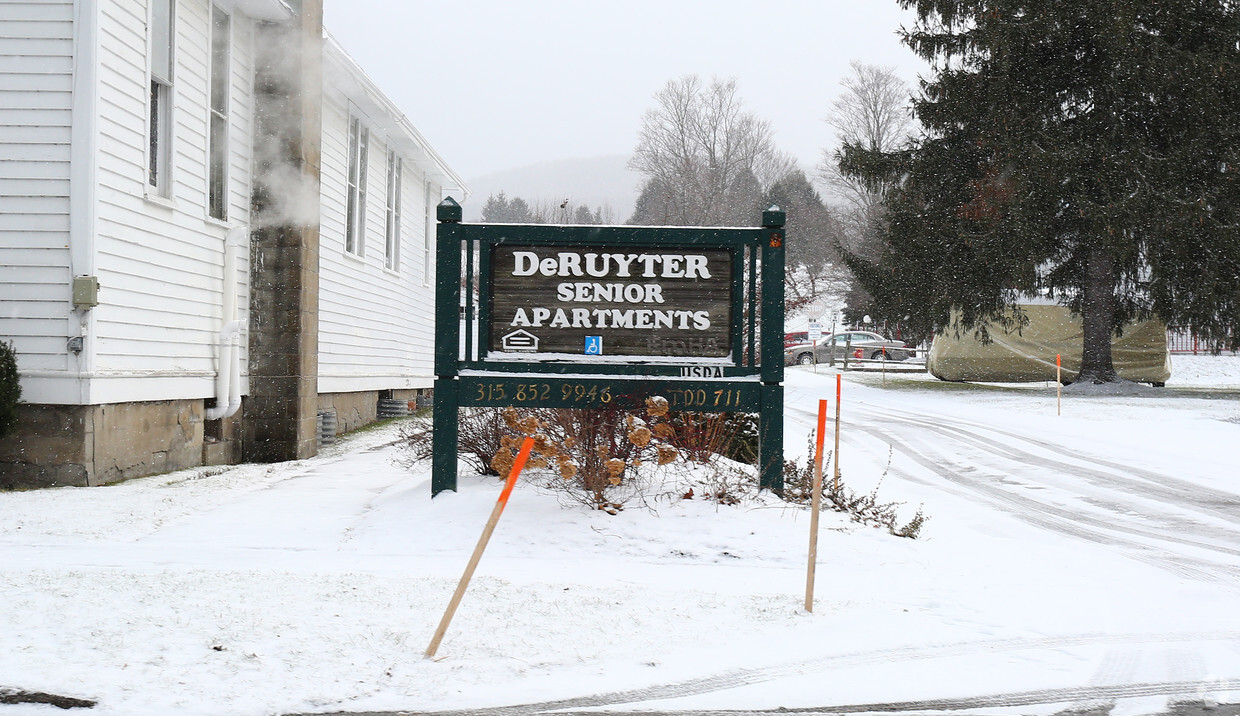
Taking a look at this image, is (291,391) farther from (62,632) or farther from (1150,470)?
(1150,470)

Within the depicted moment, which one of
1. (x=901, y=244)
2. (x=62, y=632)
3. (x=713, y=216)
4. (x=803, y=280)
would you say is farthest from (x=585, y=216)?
(x=62, y=632)

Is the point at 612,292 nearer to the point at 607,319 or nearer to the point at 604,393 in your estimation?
the point at 607,319

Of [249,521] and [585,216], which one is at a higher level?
[585,216]

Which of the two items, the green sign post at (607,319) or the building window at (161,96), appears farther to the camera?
the building window at (161,96)

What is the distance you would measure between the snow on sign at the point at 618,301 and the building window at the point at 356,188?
816 cm

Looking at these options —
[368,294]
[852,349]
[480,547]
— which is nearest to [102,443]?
[480,547]

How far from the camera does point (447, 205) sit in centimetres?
742

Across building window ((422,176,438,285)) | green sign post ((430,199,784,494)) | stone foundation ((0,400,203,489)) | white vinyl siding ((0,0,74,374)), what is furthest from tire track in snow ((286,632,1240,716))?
building window ((422,176,438,285))

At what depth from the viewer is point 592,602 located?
5.14 meters

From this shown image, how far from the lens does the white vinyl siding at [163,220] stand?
847cm

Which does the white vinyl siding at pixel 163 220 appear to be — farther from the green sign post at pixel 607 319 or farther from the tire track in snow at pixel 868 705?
the tire track in snow at pixel 868 705

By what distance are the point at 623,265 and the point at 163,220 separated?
16.3 feet

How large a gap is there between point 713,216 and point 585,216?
187 ft

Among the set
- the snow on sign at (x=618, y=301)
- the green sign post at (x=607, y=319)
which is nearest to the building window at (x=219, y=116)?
the green sign post at (x=607, y=319)
